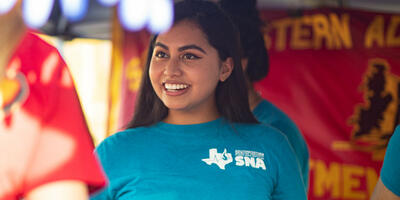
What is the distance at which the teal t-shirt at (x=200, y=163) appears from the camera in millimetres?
1548

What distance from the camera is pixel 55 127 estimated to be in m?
0.67

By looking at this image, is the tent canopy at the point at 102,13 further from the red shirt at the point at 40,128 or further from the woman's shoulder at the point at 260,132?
the red shirt at the point at 40,128

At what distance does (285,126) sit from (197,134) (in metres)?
0.55

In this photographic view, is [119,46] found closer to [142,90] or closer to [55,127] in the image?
[142,90]

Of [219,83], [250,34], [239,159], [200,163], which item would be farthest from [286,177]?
[250,34]

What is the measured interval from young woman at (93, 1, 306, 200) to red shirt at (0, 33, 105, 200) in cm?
88

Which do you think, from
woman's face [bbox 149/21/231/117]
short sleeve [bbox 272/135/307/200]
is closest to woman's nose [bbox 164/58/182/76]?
woman's face [bbox 149/21/231/117]

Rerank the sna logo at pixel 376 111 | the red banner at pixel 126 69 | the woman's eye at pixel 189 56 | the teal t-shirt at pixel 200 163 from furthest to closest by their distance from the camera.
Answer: the red banner at pixel 126 69, the sna logo at pixel 376 111, the woman's eye at pixel 189 56, the teal t-shirt at pixel 200 163

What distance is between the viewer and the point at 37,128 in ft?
2.16

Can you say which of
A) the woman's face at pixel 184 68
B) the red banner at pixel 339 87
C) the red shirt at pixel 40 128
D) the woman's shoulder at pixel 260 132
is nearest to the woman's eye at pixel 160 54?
the woman's face at pixel 184 68

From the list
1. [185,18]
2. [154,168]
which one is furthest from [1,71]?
[185,18]

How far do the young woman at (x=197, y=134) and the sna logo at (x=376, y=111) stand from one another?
2.10 metres

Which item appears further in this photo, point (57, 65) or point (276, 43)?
point (276, 43)

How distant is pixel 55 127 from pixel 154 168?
951mm
